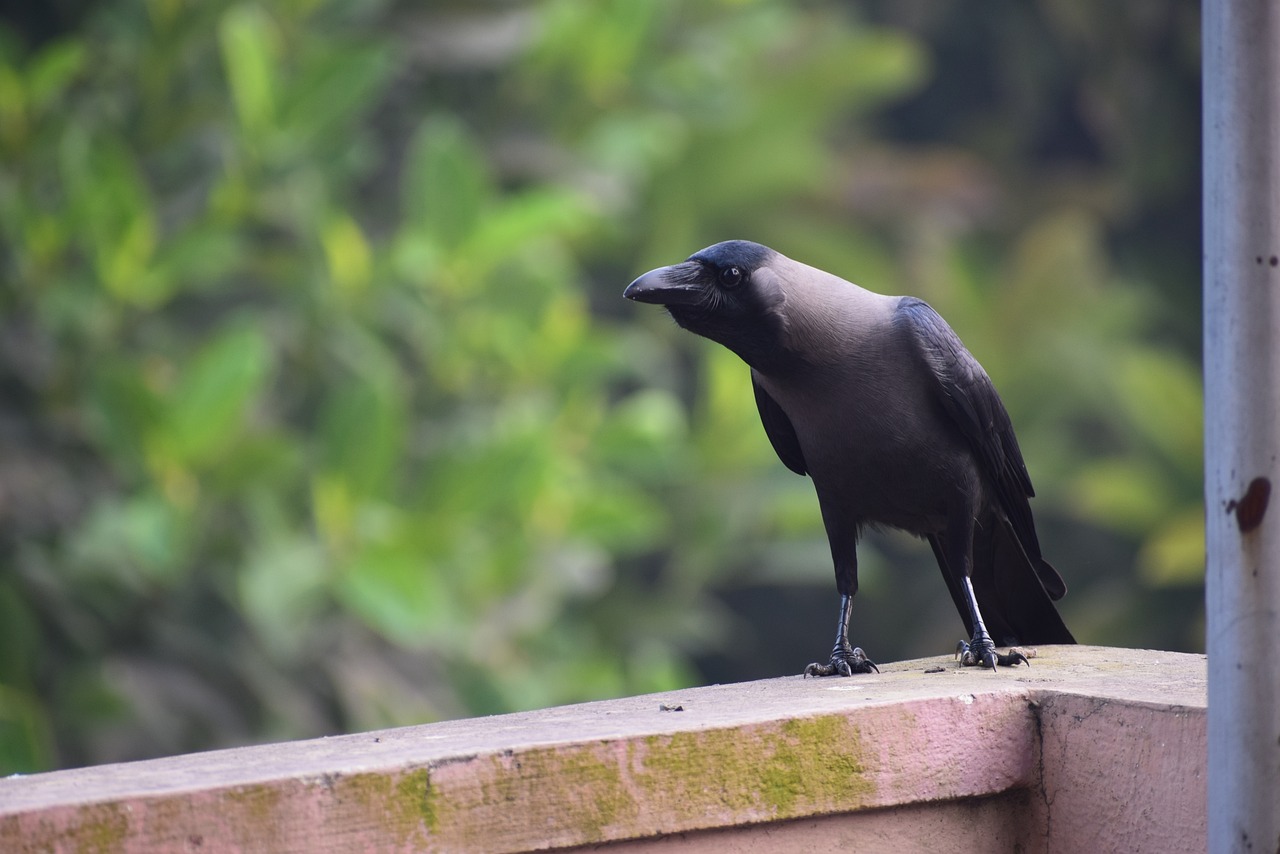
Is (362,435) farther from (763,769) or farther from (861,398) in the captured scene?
(763,769)

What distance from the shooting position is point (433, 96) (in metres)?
4.95

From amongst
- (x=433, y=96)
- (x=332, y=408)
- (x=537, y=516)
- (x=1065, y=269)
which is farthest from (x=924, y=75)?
(x=332, y=408)

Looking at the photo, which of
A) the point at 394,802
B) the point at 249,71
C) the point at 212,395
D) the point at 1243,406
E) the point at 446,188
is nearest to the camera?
the point at 1243,406

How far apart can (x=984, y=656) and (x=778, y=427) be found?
0.64 metres

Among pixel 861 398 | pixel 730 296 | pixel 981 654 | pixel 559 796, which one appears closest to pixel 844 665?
pixel 981 654

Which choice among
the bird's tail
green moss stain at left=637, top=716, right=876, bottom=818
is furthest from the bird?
green moss stain at left=637, top=716, right=876, bottom=818

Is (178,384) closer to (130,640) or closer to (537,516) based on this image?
(130,640)

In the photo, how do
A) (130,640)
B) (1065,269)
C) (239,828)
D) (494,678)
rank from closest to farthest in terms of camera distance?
1. (239,828)
2. (130,640)
3. (494,678)
4. (1065,269)

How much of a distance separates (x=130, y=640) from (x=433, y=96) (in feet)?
6.95

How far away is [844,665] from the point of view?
8.82 ft

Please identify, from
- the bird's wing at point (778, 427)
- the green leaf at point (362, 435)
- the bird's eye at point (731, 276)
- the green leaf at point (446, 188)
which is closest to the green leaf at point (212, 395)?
the green leaf at point (362, 435)

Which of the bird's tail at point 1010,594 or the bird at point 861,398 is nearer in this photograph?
the bird at point 861,398

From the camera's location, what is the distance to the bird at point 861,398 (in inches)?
101

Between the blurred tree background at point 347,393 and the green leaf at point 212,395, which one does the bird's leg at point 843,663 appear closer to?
the blurred tree background at point 347,393
